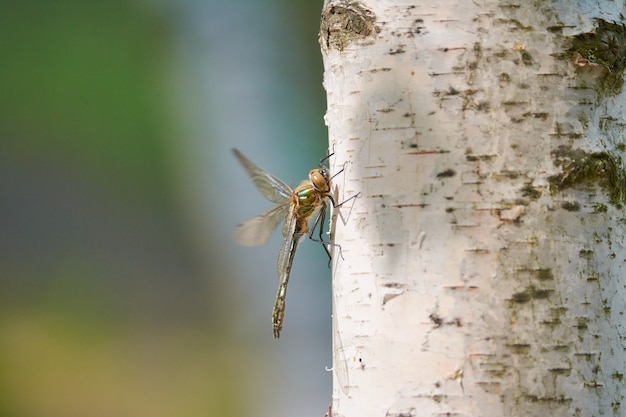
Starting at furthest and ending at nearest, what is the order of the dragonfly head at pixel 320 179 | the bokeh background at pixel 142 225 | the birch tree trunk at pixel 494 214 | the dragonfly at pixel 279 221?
1. the bokeh background at pixel 142 225
2. the dragonfly at pixel 279 221
3. the dragonfly head at pixel 320 179
4. the birch tree trunk at pixel 494 214

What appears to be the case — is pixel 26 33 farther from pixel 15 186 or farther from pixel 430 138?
pixel 430 138

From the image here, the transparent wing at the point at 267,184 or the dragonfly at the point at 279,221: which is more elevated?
the transparent wing at the point at 267,184

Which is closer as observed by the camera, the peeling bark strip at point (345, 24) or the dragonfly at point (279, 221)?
the peeling bark strip at point (345, 24)

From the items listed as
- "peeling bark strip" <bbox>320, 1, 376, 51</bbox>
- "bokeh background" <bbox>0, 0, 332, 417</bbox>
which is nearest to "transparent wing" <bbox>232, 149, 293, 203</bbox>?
"peeling bark strip" <bbox>320, 1, 376, 51</bbox>

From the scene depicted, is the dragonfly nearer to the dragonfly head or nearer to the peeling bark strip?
the dragonfly head

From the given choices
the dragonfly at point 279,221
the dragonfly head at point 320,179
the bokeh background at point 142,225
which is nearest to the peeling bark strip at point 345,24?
the dragonfly head at point 320,179

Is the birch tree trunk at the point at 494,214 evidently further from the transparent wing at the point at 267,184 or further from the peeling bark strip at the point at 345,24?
the transparent wing at the point at 267,184

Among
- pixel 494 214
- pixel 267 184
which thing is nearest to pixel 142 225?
pixel 267 184
